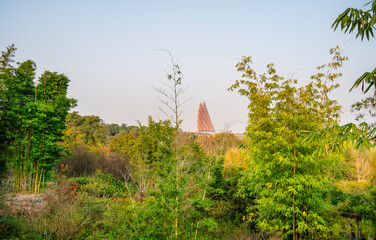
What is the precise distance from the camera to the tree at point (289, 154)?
15.6 feet

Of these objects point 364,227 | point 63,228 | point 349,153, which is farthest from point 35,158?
point 349,153

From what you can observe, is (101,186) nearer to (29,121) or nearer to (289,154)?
(29,121)

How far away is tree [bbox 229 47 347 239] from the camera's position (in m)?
4.76

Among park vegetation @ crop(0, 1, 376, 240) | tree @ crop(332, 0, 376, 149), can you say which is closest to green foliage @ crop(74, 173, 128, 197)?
park vegetation @ crop(0, 1, 376, 240)

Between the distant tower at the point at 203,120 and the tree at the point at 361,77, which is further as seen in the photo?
the distant tower at the point at 203,120

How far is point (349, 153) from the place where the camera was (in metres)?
13.7

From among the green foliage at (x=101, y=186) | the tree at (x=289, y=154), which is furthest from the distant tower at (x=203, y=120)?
the tree at (x=289, y=154)

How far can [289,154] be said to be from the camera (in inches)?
193

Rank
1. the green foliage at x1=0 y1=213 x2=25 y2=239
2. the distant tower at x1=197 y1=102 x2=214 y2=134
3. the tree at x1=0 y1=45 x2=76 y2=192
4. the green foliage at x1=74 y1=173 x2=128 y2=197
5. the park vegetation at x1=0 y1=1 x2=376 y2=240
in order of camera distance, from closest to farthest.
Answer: the park vegetation at x1=0 y1=1 x2=376 y2=240
the green foliage at x1=0 y1=213 x2=25 y2=239
the tree at x1=0 y1=45 x2=76 y2=192
the green foliage at x1=74 y1=173 x2=128 y2=197
the distant tower at x1=197 y1=102 x2=214 y2=134

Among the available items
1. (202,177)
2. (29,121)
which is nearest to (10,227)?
(29,121)

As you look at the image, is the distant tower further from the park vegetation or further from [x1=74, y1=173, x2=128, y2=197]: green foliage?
the park vegetation

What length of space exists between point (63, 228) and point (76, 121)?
2087 centimetres

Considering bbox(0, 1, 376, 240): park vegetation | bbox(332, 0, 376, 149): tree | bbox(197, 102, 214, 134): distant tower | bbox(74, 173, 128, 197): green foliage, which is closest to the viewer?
bbox(332, 0, 376, 149): tree

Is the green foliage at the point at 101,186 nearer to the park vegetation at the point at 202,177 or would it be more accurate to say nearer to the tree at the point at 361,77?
the park vegetation at the point at 202,177
